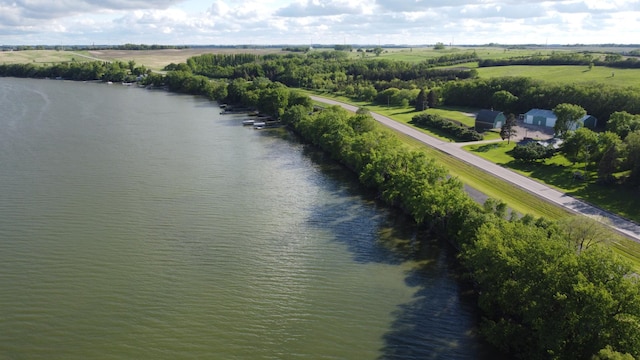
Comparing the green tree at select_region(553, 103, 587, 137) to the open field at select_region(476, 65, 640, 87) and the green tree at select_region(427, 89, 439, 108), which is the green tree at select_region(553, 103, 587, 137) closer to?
the open field at select_region(476, 65, 640, 87)

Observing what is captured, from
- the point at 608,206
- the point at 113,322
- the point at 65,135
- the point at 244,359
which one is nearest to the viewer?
the point at 244,359

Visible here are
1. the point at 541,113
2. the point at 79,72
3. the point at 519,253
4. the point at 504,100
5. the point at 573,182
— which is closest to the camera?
the point at 519,253

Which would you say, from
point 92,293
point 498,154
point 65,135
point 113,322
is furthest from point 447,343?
point 65,135

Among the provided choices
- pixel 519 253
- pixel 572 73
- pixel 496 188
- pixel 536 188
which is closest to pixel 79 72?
pixel 572 73

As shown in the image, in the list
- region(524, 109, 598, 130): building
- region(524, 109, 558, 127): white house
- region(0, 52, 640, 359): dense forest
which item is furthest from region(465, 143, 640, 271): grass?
region(524, 109, 558, 127): white house

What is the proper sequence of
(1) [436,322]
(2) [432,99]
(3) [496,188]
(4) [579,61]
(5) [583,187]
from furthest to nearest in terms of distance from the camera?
(4) [579,61]
(2) [432,99]
(5) [583,187]
(3) [496,188]
(1) [436,322]

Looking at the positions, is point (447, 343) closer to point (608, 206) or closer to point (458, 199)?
point (458, 199)

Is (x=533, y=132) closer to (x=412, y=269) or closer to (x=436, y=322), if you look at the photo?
(x=412, y=269)

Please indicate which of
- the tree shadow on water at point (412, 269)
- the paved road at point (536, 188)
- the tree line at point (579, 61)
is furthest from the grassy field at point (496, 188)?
the tree line at point (579, 61)
